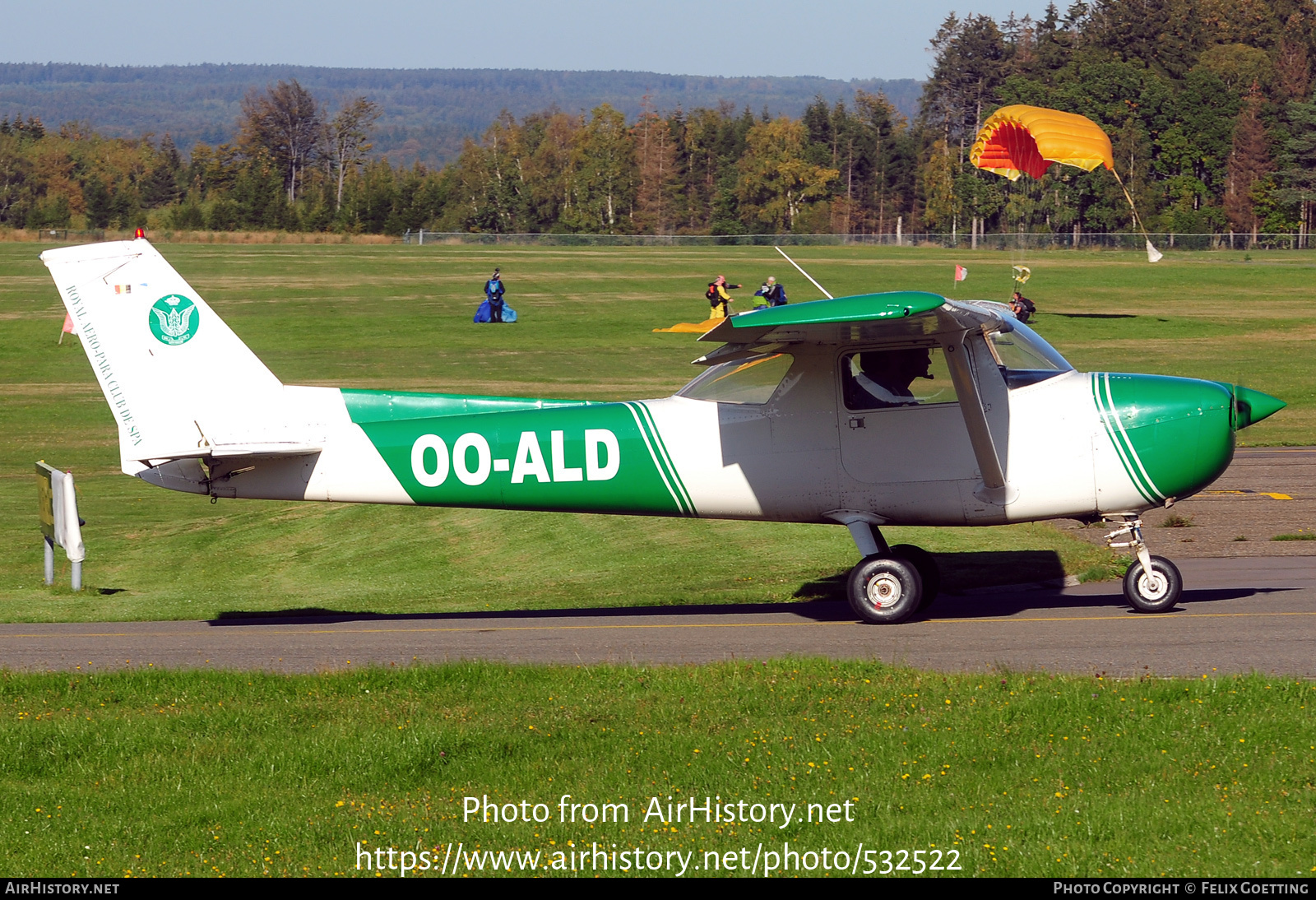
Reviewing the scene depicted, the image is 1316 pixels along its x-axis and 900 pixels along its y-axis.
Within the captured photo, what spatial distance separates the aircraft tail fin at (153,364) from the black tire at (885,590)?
486 centimetres

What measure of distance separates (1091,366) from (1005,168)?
996 cm

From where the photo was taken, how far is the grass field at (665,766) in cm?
623

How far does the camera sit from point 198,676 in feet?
31.4

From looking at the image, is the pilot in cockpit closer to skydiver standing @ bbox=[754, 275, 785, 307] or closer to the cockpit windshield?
the cockpit windshield

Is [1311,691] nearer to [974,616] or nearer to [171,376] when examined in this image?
[974,616]

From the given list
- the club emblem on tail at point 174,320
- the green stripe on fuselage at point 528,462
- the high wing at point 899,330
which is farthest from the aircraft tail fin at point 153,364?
the high wing at point 899,330

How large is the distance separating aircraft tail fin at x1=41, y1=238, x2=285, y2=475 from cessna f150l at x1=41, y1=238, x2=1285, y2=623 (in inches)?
0.6

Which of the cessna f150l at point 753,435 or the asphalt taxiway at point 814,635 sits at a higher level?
the cessna f150l at point 753,435

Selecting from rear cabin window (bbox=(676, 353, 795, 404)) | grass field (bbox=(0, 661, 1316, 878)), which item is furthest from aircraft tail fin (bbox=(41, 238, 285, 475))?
rear cabin window (bbox=(676, 353, 795, 404))

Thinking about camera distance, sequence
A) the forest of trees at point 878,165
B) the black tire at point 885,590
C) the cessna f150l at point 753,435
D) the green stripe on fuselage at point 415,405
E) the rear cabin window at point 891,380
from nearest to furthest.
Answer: the cessna f150l at point 753,435 → the rear cabin window at point 891,380 → the black tire at point 885,590 → the green stripe on fuselage at point 415,405 → the forest of trees at point 878,165

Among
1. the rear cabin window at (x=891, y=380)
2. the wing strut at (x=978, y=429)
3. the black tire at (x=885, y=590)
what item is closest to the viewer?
the wing strut at (x=978, y=429)

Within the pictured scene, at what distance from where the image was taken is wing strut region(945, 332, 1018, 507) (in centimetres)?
1059

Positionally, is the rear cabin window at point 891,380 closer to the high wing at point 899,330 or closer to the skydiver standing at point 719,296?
the high wing at point 899,330
